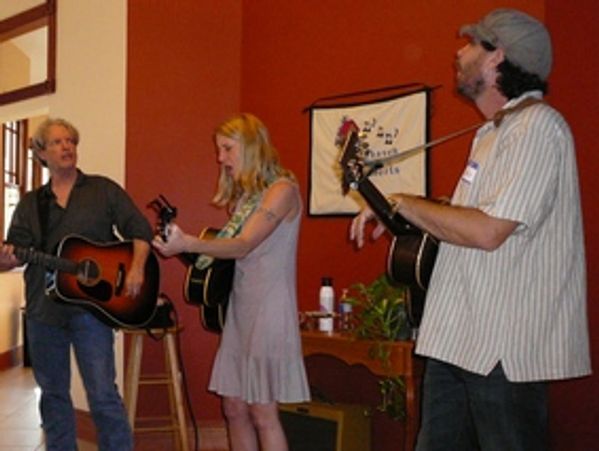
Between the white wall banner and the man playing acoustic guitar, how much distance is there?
977mm

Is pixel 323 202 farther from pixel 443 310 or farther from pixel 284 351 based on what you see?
pixel 443 310

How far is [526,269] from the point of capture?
1571 millimetres

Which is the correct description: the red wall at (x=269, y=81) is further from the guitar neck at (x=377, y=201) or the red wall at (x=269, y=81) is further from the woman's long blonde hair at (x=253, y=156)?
the guitar neck at (x=377, y=201)

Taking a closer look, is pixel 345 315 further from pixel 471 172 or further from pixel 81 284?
pixel 471 172

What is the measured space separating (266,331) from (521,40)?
3.85 feet

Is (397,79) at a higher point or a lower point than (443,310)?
higher

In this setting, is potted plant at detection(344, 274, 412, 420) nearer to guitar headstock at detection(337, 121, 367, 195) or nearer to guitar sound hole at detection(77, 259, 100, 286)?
A: guitar sound hole at detection(77, 259, 100, 286)

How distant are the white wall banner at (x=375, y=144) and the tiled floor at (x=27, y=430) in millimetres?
1304

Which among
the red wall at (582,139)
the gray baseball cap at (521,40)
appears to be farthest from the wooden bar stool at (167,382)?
the gray baseball cap at (521,40)

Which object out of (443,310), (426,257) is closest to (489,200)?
(443,310)

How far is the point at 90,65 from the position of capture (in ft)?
13.8

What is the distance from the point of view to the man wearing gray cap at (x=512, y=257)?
154cm

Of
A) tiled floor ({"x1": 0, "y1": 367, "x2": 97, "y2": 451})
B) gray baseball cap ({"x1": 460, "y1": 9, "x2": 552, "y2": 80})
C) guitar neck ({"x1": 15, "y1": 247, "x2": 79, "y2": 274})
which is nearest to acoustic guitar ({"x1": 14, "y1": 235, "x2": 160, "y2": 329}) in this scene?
guitar neck ({"x1": 15, "y1": 247, "x2": 79, "y2": 274})

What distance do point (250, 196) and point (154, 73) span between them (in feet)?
5.99
